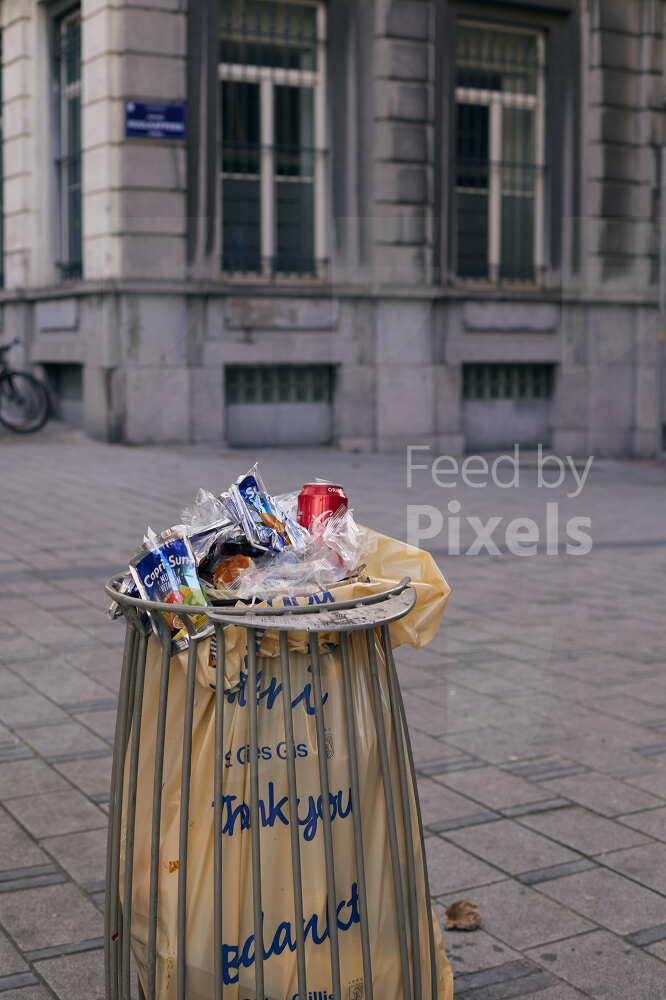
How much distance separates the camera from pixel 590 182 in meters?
18.3

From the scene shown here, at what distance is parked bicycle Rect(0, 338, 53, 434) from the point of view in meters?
16.4

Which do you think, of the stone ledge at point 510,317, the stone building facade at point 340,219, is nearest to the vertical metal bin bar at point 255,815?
the stone building facade at point 340,219

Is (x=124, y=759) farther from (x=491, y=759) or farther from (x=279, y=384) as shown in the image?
(x=279, y=384)

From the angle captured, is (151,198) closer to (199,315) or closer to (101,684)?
(199,315)

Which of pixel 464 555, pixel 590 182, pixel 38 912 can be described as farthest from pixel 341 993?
pixel 590 182

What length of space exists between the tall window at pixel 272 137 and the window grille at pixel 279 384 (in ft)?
4.07

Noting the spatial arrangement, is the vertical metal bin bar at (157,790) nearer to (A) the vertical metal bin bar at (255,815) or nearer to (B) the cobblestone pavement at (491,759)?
(A) the vertical metal bin bar at (255,815)

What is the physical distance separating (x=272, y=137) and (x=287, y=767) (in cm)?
1536

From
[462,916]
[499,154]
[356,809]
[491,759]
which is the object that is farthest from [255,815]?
[499,154]

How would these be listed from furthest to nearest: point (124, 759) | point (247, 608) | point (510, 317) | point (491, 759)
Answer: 1. point (510, 317)
2. point (491, 759)
3. point (124, 759)
4. point (247, 608)

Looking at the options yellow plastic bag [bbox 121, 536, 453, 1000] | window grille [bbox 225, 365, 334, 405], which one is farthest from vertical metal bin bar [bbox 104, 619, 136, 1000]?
window grille [bbox 225, 365, 334, 405]

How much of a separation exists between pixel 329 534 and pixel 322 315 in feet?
46.9

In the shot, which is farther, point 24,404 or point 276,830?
point 24,404

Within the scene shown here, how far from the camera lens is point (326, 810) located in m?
2.39
